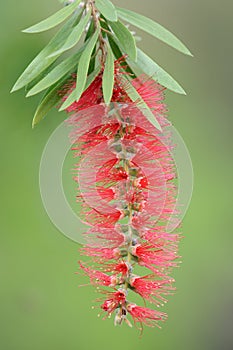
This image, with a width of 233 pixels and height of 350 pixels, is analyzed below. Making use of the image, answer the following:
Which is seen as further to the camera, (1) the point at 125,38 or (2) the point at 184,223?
(2) the point at 184,223

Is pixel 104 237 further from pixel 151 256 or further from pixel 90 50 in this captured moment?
pixel 90 50

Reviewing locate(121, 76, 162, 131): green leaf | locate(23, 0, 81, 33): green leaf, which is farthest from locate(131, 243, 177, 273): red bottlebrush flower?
locate(23, 0, 81, 33): green leaf

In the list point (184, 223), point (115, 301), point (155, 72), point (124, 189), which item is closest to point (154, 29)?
point (155, 72)

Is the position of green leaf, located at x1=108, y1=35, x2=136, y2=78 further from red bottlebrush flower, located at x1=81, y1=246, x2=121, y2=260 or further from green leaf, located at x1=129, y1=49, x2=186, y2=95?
red bottlebrush flower, located at x1=81, y1=246, x2=121, y2=260

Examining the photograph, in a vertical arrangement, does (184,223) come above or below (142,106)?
below

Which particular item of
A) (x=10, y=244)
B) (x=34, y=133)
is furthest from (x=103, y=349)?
(x=34, y=133)

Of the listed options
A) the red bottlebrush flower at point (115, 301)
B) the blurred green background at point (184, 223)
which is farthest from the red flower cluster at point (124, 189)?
the blurred green background at point (184, 223)

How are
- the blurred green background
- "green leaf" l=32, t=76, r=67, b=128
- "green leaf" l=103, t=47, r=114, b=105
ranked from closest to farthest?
"green leaf" l=103, t=47, r=114, b=105 → "green leaf" l=32, t=76, r=67, b=128 → the blurred green background

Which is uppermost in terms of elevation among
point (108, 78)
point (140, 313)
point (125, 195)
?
point (108, 78)
